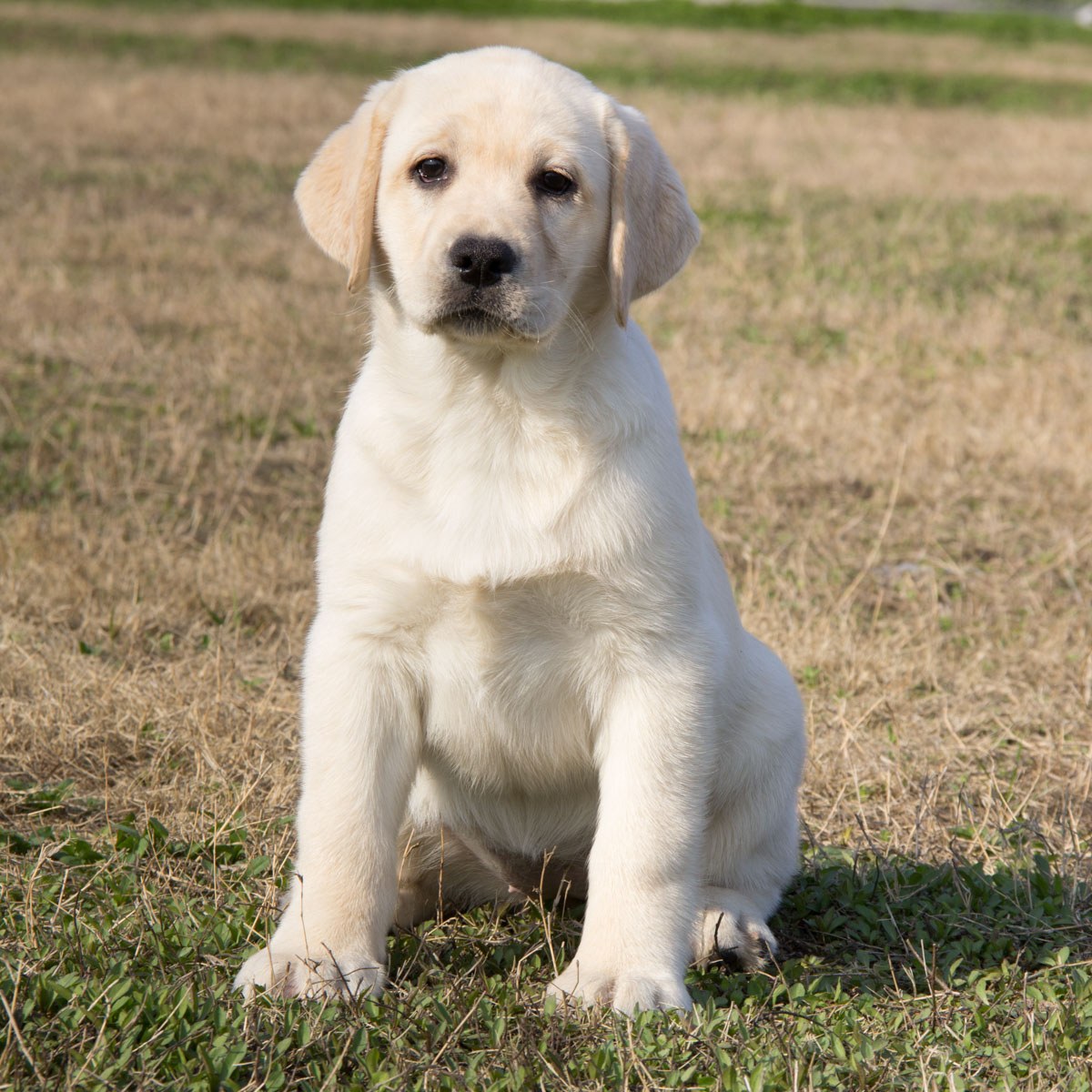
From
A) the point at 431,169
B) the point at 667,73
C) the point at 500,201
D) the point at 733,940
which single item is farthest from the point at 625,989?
the point at 667,73

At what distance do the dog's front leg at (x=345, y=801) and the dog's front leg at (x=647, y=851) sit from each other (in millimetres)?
376

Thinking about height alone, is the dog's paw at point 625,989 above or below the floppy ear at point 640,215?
below

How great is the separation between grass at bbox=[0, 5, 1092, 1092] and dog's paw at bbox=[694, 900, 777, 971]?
Result: 1.5 inches

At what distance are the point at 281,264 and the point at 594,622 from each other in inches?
→ 284

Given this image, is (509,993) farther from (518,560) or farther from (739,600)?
(739,600)

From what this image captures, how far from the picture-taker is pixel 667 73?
22.1 m

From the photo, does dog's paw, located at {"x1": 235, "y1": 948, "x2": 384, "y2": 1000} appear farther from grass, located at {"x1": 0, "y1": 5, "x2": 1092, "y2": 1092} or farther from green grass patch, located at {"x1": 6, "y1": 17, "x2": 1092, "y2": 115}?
green grass patch, located at {"x1": 6, "y1": 17, "x2": 1092, "y2": 115}

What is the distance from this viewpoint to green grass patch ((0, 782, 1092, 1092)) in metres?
2.36

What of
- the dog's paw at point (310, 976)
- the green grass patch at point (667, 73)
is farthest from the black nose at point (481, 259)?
the green grass patch at point (667, 73)

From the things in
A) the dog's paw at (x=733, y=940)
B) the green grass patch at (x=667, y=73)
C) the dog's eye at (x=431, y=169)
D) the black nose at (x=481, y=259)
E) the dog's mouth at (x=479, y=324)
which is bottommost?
the green grass patch at (x=667, y=73)

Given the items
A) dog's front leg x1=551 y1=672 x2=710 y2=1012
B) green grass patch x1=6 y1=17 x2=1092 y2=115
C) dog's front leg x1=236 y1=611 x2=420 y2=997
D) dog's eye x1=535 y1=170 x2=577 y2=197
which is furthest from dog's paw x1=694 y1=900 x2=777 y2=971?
green grass patch x1=6 y1=17 x2=1092 y2=115

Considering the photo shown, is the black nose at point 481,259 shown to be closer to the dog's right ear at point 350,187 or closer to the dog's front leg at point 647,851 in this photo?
the dog's right ear at point 350,187

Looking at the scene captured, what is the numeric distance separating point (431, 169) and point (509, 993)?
4.98ft

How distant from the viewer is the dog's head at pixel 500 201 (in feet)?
8.65
